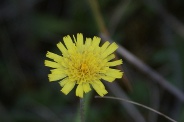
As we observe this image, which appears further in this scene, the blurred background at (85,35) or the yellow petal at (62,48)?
the blurred background at (85,35)

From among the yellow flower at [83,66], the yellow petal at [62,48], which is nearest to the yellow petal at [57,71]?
the yellow flower at [83,66]

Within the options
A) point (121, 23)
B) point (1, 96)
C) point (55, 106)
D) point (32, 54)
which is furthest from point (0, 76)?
point (121, 23)

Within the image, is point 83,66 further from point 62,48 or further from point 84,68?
point 62,48

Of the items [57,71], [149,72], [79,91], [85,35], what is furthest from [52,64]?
[85,35]

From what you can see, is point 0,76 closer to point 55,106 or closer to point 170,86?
point 55,106

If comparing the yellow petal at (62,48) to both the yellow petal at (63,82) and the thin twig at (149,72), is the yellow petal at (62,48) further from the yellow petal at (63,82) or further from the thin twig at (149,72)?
the thin twig at (149,72)

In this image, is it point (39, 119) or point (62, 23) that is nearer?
point (39, 119)
